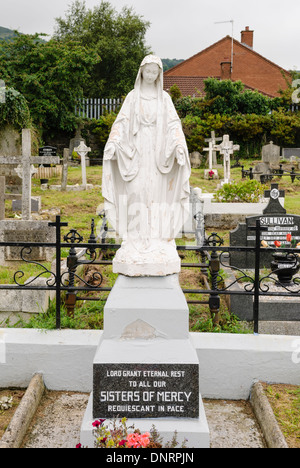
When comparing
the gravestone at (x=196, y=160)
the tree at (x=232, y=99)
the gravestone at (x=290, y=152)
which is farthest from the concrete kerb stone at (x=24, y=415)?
the tree at (x=232, y=99)

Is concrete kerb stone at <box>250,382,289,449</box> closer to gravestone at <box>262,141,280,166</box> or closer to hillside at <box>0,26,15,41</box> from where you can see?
gravestone at <box>262,141,280,166</box>

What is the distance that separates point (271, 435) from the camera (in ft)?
11.7

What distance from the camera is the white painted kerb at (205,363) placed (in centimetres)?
437

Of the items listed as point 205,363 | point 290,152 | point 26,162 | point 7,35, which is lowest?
point 205,363

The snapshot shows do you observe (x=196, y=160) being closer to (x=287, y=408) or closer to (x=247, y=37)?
(x=247, y=37)

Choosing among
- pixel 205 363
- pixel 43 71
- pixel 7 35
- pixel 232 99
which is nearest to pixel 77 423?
pixel 205 363

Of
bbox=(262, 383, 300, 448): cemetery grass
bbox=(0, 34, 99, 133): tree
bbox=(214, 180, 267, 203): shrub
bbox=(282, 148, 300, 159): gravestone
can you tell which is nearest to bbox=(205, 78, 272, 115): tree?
bbox=(282, 148, 300, 159): gravestone

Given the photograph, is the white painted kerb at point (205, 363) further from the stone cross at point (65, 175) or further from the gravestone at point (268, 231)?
the stone cross at point (65, 175)

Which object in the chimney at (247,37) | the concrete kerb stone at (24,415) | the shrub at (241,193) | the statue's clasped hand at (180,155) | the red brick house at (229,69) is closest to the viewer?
the concrete kerb stone at (24,415)

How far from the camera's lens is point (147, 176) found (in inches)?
169

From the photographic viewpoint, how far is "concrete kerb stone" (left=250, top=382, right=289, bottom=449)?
3.45 metres

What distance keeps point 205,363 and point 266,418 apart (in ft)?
2.59

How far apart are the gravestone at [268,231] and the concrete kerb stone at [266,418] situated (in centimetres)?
374

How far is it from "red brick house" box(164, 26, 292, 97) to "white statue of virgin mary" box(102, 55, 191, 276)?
92.5 ft
